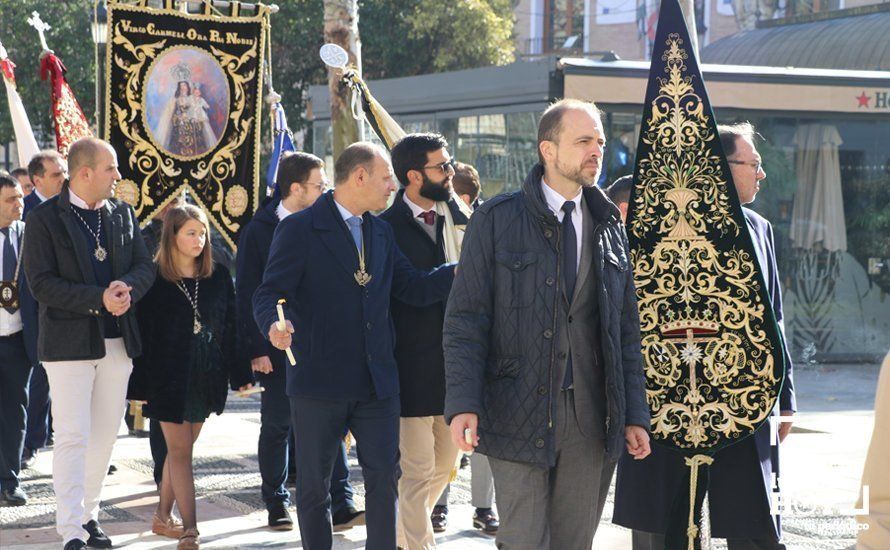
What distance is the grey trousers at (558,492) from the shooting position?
4523 mm

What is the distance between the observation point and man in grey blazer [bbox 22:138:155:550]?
21.3 feet

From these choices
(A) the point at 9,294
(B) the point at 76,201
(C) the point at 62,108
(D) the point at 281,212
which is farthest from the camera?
(C) the point at 62,108

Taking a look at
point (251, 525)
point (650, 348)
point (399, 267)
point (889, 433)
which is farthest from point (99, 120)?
point (889, 433)

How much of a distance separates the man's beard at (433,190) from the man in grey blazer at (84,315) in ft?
4.96

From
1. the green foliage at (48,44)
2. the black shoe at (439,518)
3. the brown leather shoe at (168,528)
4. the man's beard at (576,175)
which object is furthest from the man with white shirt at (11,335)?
the green foliage at (48,44)

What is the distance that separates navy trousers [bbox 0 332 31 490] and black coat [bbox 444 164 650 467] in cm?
448

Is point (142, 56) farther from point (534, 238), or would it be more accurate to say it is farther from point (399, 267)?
point (534, 238)

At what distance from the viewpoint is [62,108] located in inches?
401

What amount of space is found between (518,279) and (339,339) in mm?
1334

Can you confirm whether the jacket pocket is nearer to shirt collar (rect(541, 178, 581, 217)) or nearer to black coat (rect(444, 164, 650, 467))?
black coat (rect(444, 164, 650, 467))

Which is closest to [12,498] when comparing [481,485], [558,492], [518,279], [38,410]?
[38,410]

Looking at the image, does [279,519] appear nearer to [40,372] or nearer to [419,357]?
[419,357]

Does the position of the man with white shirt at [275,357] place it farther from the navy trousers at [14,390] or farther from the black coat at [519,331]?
the black coat at [519,331]

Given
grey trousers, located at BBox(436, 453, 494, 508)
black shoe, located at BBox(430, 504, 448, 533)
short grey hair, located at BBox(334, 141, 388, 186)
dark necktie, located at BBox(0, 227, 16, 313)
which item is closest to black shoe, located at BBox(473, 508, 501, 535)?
grey trousers, located at BBox(436, 453, 494, 508)
